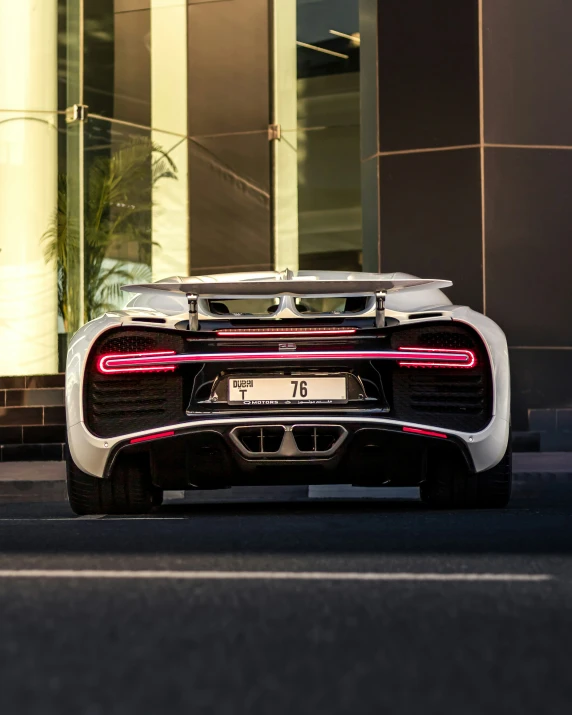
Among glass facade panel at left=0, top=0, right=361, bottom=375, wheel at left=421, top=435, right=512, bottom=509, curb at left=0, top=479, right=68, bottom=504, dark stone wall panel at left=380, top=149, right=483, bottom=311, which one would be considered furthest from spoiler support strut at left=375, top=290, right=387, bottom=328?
glass facade panel at left=0, top=0, right=361, bottom=375

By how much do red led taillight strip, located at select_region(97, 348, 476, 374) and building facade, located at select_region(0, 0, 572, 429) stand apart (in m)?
9.05

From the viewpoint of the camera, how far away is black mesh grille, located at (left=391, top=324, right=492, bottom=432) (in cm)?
650

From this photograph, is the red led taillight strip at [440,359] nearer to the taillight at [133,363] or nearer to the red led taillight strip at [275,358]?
the red led taillight strip at [275,358]

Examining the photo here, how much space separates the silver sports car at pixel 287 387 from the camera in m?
6.45

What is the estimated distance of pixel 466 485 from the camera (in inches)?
274

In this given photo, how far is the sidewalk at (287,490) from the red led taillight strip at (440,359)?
3257 mm

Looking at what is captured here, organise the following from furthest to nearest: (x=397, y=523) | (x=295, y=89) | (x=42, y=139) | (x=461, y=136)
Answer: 1. (x=295, y=89)
2. (x=42, y=139)
3. (x=461, y=136)
4. (x=397, y=523)

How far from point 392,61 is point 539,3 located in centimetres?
178

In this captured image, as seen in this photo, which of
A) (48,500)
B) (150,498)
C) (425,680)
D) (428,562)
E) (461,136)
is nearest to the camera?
(425,680)

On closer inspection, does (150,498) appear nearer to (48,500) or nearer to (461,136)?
(48,500)

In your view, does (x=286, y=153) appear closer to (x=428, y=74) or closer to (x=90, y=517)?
(x=428, y=74)

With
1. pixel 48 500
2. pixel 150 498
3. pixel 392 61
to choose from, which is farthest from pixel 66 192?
pixel 150 498

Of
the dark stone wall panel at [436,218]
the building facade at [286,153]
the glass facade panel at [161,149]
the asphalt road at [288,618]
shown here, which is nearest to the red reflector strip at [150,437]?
Result: the asphalt road at [288,618]

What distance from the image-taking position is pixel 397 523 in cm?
646
